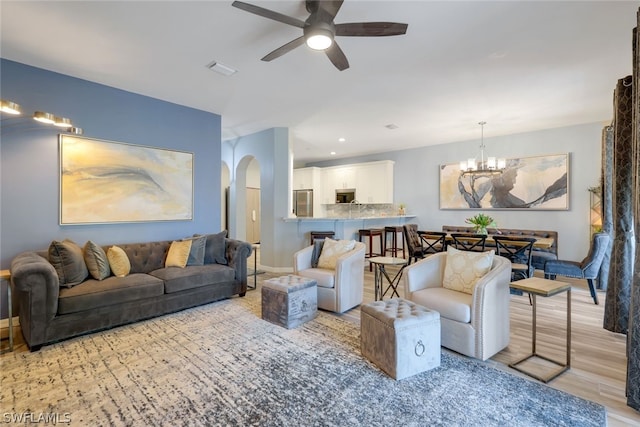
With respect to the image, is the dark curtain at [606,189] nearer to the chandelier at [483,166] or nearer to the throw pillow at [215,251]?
the chandelier at [483,166]

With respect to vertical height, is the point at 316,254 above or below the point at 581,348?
above

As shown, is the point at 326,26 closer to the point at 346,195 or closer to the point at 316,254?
the point at 316,254

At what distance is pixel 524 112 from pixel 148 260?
6.02 metres

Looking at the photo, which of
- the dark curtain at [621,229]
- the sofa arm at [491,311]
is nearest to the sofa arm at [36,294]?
the sofa arm at [491,311]

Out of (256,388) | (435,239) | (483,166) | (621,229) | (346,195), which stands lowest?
(256,388)

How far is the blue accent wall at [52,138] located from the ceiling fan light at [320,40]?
3.02 m

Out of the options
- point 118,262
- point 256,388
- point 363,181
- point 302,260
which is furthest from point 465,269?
point 363,181

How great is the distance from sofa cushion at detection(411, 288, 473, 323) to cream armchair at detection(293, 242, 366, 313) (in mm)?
878

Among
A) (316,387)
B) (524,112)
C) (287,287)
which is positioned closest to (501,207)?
(524,112)

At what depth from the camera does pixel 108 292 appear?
3004 mm

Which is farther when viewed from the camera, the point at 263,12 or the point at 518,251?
the point at 518,251

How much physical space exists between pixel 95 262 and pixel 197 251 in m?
1.13

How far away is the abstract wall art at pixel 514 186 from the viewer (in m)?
5.69

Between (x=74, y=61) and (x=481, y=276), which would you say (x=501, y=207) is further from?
(x=74, y=61)
